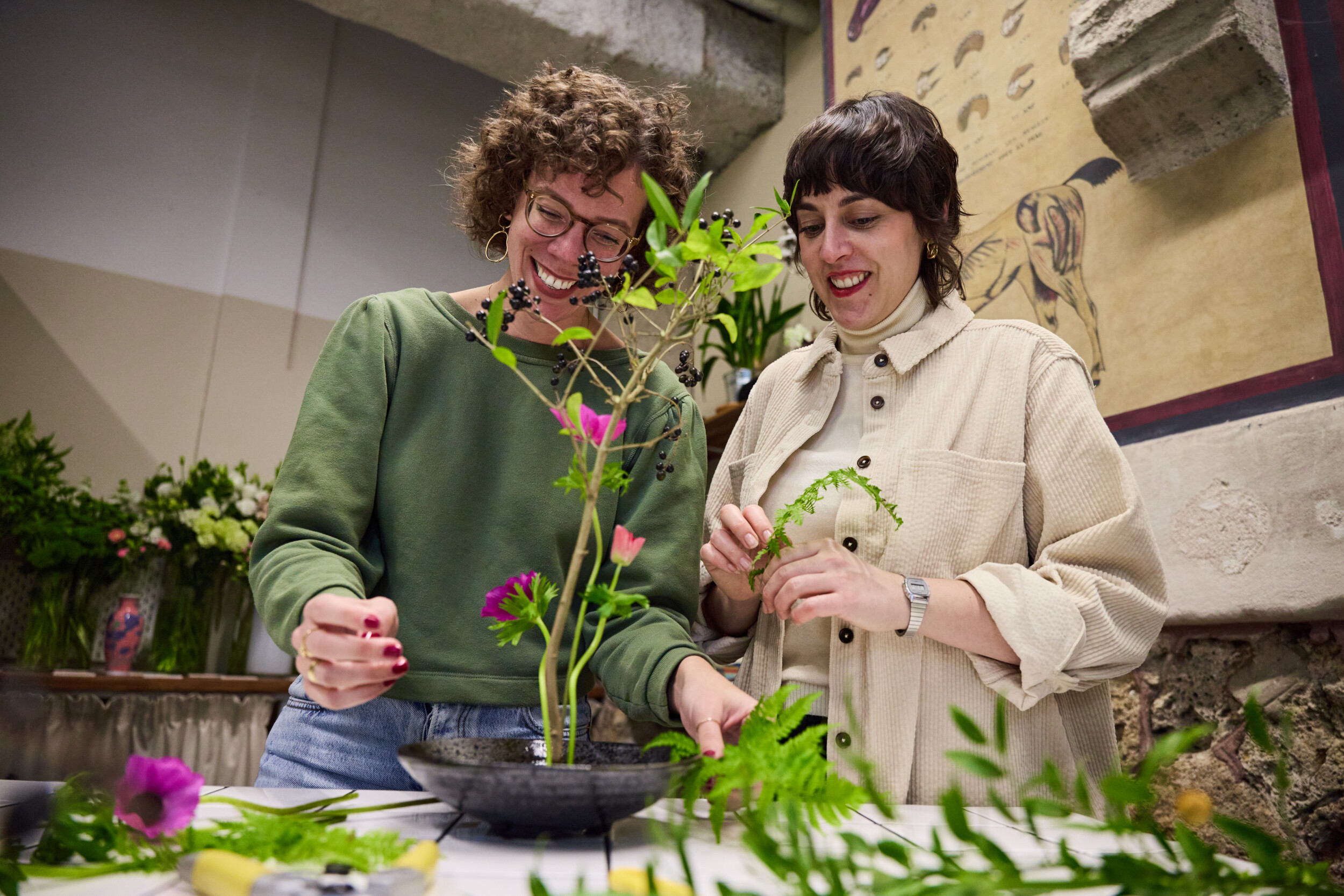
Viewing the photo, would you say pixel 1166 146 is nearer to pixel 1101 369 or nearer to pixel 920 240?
pixel 1101 369

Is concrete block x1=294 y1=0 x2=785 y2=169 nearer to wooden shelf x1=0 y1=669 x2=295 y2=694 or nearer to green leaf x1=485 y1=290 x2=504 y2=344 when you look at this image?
wooden shelf x1=0 y1=669 x2=295 y2=694

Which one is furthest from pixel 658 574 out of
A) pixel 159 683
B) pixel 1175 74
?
pixel 159 683

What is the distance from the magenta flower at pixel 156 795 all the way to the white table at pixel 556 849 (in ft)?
0.13

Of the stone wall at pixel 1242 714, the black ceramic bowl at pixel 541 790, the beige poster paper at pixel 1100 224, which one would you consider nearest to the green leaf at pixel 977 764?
the black ceramic bowl at pixel 541 790

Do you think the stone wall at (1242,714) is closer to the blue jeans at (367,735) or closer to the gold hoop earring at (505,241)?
the blue jeans at (367,735)

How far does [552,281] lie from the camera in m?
1.17

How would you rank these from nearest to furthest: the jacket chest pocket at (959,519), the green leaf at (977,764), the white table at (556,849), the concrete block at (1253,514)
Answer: the green leaf at (977,764) < the white table at (556,849) < the jacket chest pocket at (959,519) < the concrete block at (1253,514)

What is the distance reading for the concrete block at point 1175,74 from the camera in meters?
1.66

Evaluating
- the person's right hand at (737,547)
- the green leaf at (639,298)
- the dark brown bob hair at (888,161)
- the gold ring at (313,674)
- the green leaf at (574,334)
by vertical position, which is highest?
the dark brown bob hair at (888,161)

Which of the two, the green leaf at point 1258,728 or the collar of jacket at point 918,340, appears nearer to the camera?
the green leaf at point 1258,728

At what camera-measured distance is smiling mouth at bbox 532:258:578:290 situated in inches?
46.3

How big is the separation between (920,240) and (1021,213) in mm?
1191

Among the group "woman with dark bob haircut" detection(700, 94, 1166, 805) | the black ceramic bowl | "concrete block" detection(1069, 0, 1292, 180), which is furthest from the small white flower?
the black ceramic bowl

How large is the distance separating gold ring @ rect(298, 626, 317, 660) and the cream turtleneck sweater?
2.13 ft
